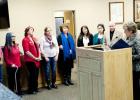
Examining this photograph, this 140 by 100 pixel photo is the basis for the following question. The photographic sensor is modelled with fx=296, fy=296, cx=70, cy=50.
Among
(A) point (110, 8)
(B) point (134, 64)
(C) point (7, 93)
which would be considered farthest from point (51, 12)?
(C) point (7, 93)

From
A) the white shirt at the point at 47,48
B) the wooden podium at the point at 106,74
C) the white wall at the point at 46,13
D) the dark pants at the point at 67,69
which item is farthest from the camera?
the white wall at the point at 46,13

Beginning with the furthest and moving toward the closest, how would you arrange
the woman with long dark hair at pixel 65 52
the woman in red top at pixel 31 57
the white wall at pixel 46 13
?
the white wall at pixel 46 13 → the woman with long dark hair at pixel 65 52 → the woman in red top at pixel 31 57

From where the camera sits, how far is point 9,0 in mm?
7273

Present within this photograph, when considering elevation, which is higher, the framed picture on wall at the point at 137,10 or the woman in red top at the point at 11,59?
the framed picture on wall at the point at 137,10

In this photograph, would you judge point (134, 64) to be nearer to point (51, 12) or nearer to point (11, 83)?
point (11, 83)

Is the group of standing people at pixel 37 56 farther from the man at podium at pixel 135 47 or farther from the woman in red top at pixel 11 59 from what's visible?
the man at podium at pixel 135 47

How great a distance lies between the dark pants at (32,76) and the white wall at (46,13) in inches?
50.2

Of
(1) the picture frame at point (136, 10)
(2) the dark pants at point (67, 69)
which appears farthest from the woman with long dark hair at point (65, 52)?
(1) the picture frame at point (136, 10)

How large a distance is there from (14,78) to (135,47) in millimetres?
2884

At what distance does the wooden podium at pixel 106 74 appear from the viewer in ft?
13.0

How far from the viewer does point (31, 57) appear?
20.4ft

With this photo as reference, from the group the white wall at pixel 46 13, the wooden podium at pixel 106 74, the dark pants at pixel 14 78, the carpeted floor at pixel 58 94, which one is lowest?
the carpeted floor at pixel 58 94

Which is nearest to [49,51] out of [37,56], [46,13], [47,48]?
[47,48]

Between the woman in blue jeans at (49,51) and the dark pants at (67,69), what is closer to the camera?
the woman in blue jeans at (49,51)
